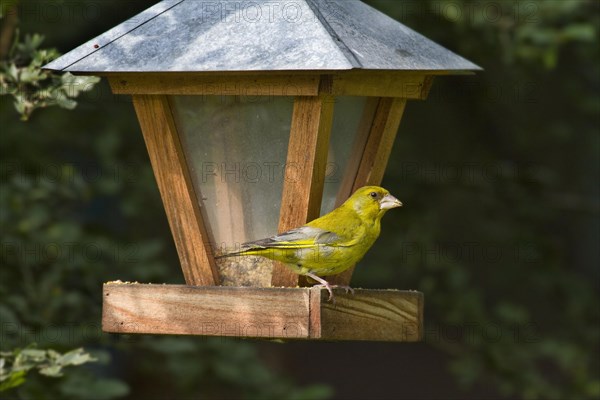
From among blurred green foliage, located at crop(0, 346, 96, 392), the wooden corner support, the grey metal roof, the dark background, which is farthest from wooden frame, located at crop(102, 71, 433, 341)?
the dark background

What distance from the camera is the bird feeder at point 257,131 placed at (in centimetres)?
312

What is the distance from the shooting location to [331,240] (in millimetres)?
3398

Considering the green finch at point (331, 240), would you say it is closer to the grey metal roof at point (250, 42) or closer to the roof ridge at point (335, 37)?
the grey metal roof at point (250, 42)

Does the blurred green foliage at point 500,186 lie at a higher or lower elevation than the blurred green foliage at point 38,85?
lower

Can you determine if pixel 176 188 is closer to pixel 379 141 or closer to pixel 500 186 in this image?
pixel 379 141

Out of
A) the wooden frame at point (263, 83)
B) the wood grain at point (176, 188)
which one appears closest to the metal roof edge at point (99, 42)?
the wooden frame at point (263, 83)

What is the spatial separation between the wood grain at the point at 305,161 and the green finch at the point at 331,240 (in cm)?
6

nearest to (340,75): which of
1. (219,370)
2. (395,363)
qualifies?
(219,370)

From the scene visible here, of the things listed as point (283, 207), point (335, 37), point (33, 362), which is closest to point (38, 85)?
point (33, 362)

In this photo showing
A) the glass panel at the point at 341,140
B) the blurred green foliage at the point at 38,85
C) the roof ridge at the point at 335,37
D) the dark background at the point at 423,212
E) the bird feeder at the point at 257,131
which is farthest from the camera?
the dark background at the point at 423,212

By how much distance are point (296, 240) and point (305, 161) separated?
264 millimetres

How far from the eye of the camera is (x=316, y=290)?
3145mm

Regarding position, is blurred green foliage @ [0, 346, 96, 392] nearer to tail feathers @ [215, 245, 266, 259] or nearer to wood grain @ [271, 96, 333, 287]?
tail feathers @ [215, 245, 266, 259]

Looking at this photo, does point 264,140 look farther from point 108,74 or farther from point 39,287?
point 39,287
